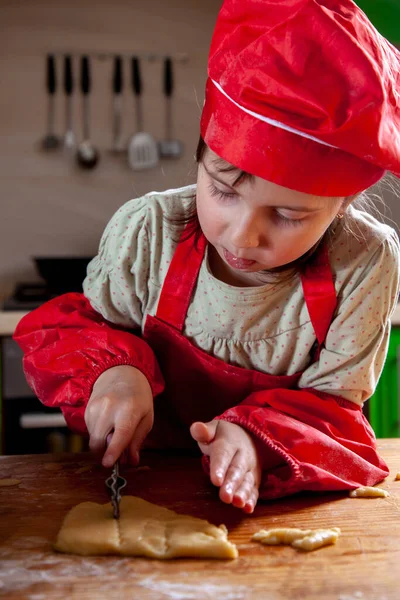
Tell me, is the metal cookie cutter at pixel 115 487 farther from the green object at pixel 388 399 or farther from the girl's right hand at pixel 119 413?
the green object at pixel 388 399

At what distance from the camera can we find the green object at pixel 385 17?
6.98 feet

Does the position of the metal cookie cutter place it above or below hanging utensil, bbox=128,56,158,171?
above

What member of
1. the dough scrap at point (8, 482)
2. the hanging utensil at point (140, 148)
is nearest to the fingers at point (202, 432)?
the dough scrap at point (8, 482)

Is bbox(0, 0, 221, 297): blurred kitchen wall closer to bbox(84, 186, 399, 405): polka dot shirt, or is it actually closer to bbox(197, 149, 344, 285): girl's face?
bbox(84, 186, 399, 405): polka dot shirt

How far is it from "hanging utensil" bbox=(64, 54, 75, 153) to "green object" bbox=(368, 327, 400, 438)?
4.06 feet

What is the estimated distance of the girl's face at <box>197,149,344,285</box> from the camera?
66 centimetres

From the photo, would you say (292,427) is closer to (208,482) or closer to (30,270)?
(208,482)

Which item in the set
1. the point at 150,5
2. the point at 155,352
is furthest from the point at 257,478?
the point at 150,5

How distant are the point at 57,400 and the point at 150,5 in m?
1.79

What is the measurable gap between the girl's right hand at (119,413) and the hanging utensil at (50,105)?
5.36 feet

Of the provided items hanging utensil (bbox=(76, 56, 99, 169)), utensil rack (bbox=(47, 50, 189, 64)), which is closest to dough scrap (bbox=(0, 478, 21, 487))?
hanging utensil (bbox=(76, 56, 99, 169))

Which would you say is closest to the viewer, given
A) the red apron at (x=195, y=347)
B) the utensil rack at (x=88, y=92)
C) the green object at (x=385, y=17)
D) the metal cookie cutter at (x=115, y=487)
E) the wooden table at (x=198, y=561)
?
the wooden table at (x=198, y=561)

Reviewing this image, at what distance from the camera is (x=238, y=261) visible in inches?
29.0

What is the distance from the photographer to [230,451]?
72cm
